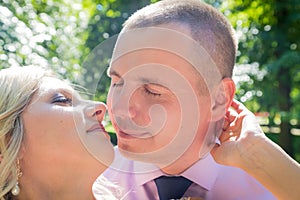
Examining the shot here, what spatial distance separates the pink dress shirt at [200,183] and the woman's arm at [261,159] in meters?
0.12

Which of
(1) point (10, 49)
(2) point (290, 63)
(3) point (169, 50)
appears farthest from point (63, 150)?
(2) point (290, 63)

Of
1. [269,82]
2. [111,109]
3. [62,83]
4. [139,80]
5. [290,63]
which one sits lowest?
[269,82]

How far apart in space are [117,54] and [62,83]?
1.82 ft

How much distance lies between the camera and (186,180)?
1.81 meters

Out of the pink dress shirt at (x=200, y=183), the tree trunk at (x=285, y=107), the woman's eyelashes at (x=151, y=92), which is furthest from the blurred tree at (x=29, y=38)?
the tree trunk at (x=285, y=107)

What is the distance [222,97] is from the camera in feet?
5.75

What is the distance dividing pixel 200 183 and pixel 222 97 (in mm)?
357

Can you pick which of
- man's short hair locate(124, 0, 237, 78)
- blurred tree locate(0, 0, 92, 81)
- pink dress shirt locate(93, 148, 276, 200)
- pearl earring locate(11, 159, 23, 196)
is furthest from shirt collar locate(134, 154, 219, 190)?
blurred tree locate(0, 0, 92, 81)

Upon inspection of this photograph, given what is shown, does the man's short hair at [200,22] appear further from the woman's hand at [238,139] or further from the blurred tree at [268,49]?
the blurred tree at [268,49]

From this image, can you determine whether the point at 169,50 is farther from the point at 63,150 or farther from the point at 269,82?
the point at 269,82

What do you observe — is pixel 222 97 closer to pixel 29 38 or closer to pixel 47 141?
pixel 47 141

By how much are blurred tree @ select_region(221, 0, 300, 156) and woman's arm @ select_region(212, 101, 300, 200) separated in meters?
8.65

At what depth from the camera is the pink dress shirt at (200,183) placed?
5.60 feet

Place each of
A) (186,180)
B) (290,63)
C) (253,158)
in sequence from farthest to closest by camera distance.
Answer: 1. (290,63)
2. (186,180)
3. (253,158)
